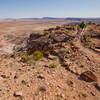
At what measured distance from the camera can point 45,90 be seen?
4711 mm

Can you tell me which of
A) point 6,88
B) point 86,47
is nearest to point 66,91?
point 6,88

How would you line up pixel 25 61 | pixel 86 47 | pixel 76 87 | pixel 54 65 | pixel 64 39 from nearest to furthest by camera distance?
pixel 76 87 < pixel 54 65 < pixel 25 61 < pixel 86 47 < pixel 64 39

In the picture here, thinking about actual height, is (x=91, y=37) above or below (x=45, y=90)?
above

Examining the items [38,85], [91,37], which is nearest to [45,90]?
[38,85]

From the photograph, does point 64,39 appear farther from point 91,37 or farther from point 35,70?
point 35,70

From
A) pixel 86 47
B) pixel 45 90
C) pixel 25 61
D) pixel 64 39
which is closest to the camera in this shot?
pixel 45 90

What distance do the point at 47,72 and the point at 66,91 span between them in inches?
67.4

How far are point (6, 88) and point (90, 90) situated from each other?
3976 mm

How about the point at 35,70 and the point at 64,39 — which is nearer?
the point at 35,70

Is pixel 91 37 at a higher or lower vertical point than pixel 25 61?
higher

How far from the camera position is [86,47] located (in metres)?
9.42

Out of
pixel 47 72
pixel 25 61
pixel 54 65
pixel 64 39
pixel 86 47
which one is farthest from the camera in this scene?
pixel 64 39

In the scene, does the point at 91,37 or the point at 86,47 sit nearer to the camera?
the point at 86,47

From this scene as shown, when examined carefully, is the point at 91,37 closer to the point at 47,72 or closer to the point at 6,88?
the point at 47,72
